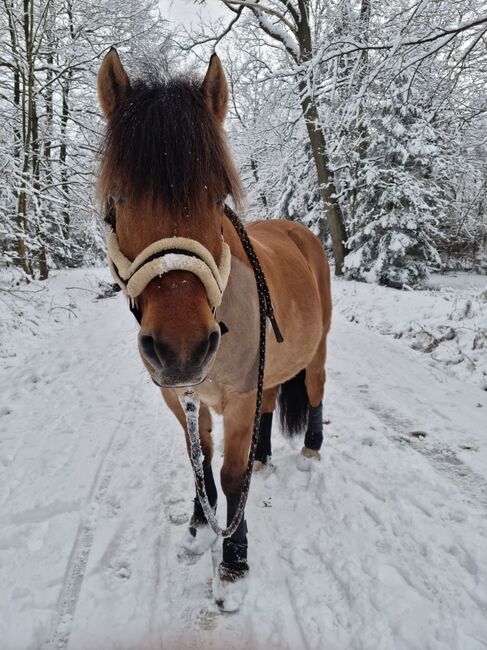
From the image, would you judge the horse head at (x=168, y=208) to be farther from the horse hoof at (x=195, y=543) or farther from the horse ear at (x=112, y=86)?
the horse hoof at (x=195, y=543)

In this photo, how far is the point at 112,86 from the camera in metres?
1.45

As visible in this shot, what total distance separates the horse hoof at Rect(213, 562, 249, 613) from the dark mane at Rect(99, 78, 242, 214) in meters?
1.72

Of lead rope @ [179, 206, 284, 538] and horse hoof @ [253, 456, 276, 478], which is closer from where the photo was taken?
lead rope @ [179, 206, 284, 538]

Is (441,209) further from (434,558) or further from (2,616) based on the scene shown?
(2,616)

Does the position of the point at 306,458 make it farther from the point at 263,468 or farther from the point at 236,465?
the point at 236,465

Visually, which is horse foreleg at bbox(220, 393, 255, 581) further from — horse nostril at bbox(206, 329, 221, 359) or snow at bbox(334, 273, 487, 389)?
snow at bbox(334, 273, 487, 389)

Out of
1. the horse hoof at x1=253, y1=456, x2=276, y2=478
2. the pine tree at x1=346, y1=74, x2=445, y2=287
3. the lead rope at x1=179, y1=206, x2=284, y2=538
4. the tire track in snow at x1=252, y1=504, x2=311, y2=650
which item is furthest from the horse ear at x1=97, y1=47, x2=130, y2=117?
the pine tree at x1=346, y1=74, x2=445, y2=287

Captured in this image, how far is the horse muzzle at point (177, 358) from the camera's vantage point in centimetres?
112

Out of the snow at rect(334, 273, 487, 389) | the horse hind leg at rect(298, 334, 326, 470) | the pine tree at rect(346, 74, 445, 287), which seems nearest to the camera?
the horse hind leg at rect(298, 334, 326, 470)

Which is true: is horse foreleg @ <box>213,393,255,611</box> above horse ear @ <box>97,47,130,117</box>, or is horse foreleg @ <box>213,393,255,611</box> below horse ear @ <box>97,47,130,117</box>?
below

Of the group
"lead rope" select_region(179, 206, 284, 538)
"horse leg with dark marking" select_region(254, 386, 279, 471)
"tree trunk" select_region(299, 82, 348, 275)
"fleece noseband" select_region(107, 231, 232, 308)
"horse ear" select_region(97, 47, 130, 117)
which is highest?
"tree trunk" select_region(299, 82, 348, 275)

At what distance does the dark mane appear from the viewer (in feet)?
4.09

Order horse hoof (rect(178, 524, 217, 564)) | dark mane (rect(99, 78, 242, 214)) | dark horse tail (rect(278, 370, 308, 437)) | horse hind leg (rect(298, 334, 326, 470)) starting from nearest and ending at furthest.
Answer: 1. dark mane (rect(99, 78, 242, 214))
2. horse hoof (rect(178, 524, 217, 564))
3. horse hind leg (rect(298, 334, 326, 470))
4. dark horse tail (rect(278, 370, 308, 437))

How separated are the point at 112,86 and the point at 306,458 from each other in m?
2.63
